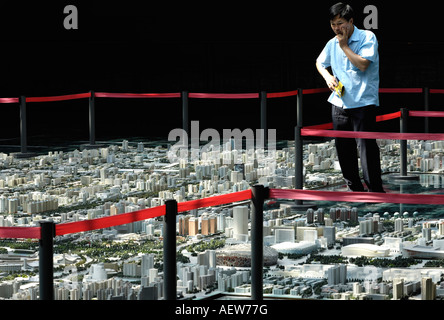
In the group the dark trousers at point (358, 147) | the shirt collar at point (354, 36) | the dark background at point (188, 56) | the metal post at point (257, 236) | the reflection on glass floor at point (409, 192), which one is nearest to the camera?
the metal post at point (257, 236)

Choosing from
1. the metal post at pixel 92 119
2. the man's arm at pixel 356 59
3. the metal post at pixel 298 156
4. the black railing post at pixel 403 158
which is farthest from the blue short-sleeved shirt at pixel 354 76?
the metal post at pixel 92 119

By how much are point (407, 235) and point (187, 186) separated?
475 cm

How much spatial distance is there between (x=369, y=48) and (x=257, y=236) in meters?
3.04

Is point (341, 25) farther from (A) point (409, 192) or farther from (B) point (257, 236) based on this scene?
(A) point (409, 192)

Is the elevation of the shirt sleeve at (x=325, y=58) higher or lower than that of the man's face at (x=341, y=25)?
lower

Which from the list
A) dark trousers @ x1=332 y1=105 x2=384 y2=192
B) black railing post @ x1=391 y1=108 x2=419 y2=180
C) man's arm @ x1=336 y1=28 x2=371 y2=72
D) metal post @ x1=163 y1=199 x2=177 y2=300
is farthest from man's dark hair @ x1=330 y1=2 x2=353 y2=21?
black railing post @ x1=391 y1=108 x2=419 y2=180

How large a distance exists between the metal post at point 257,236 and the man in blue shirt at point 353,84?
2.79 m

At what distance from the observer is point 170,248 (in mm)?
6586

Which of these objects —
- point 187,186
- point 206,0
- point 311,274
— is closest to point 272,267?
point 311,274

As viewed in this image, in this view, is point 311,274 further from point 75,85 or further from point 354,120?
point 75,85

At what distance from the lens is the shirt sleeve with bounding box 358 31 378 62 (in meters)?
9.21

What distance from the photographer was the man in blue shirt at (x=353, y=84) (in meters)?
9.16

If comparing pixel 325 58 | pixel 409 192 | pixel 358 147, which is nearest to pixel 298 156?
pixel 358 147

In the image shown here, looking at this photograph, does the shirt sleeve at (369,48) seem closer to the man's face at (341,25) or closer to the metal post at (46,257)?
the man's face at (341,25)
